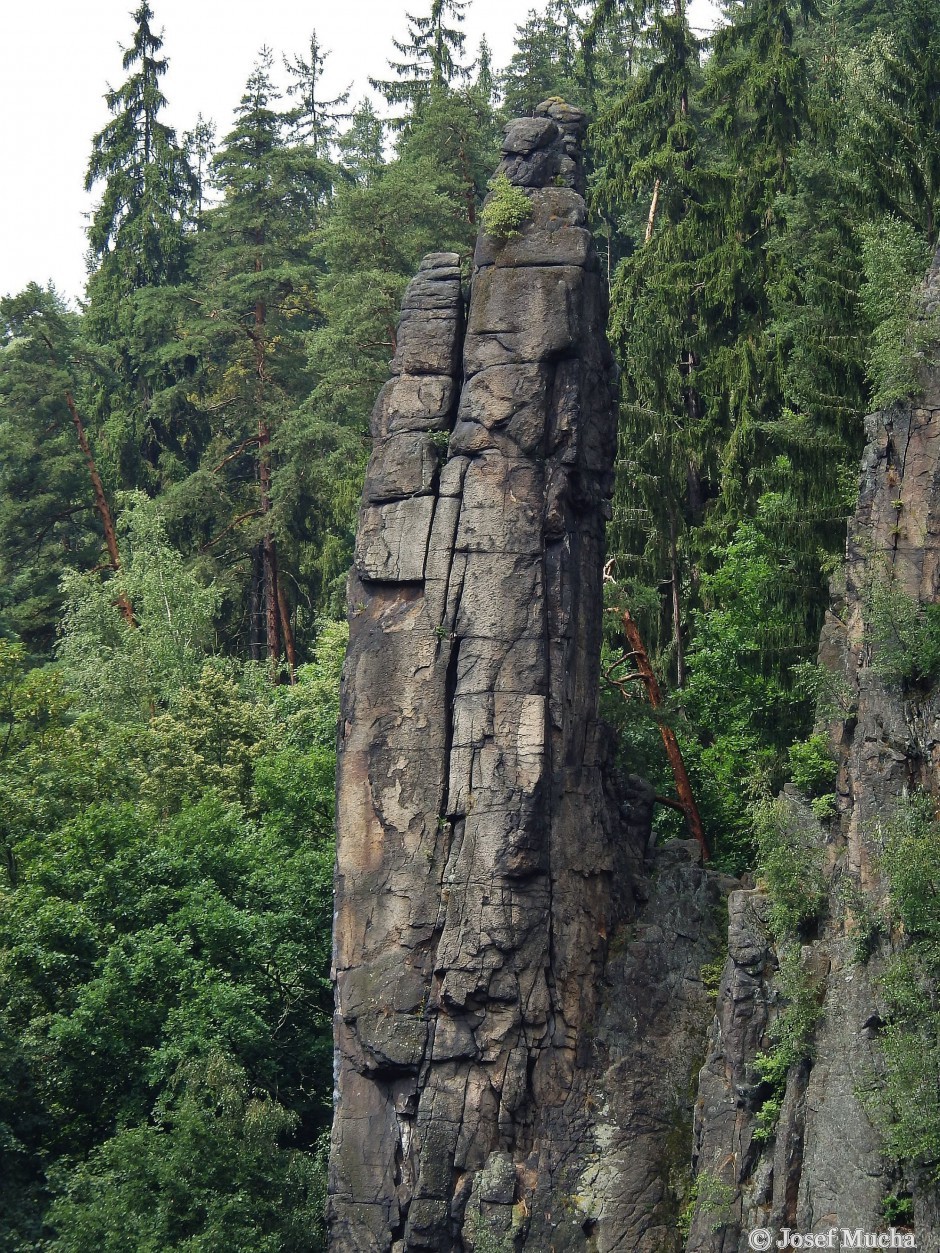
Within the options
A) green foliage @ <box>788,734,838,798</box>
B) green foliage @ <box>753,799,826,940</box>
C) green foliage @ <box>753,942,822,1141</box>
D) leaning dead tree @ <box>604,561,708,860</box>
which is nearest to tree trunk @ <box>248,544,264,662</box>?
leaning dead tree @ <box>604,561,708,860</box>

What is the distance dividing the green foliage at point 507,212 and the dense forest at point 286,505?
4723mm

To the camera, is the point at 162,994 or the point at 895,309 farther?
the point at 162,994

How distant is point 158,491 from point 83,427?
2369 millimetres

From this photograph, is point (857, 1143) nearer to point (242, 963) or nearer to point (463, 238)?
point (242, 963)

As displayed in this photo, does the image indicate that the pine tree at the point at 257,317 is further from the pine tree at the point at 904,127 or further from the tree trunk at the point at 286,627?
the pine tree at the point at 904,127

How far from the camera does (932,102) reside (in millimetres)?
32250

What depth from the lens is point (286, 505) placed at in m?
42.4

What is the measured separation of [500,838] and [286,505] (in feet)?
66.6

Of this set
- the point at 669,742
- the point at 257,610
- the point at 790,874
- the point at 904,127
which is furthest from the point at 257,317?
the point at 790,874

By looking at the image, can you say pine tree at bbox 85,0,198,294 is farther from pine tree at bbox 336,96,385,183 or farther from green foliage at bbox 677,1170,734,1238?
green foliage at bbox 677,1170,734,1238

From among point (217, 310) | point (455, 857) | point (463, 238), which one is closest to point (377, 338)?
point (463, 238)

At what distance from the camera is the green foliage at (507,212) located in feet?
84.1

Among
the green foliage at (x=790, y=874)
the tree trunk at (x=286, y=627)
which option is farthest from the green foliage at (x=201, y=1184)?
the tree trunk at (x=286, y=627)

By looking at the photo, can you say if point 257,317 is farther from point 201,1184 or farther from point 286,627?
point 201,1184
